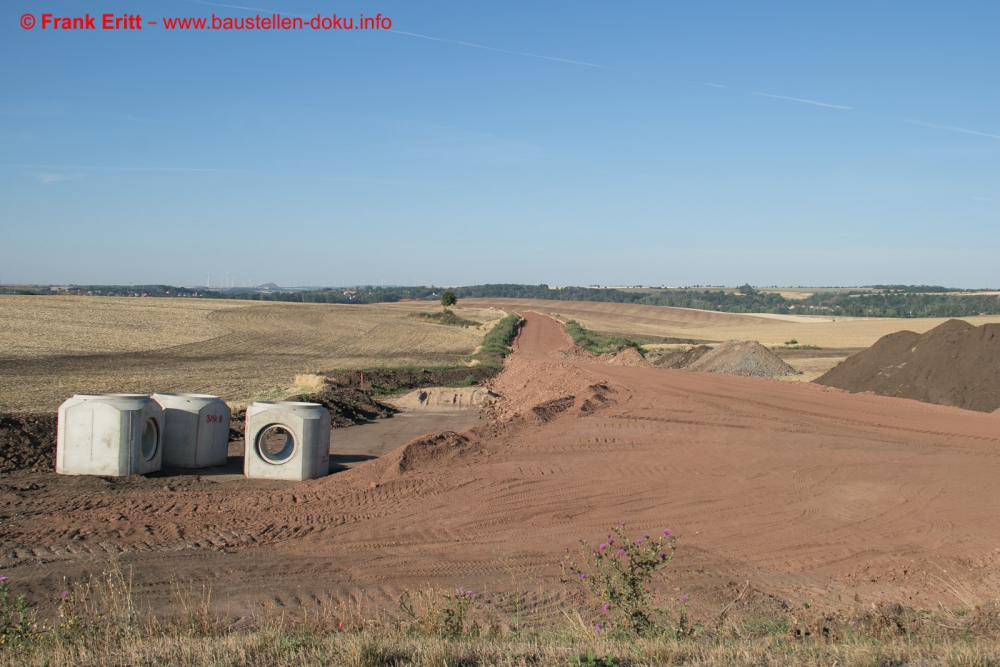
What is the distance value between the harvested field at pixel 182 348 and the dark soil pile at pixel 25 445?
297 inches

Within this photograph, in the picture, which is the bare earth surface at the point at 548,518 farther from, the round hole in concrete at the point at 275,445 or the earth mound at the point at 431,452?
the round hole in concrete at the point at 275,445

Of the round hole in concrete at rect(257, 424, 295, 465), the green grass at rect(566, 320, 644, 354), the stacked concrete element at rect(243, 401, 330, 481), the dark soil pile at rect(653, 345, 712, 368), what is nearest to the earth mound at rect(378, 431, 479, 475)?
the stacked concrete element at rect(243, 401, 330, 481)

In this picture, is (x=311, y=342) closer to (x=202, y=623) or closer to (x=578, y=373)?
(x=578, y=373)

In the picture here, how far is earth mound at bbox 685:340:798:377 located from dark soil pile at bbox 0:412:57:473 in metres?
28.5

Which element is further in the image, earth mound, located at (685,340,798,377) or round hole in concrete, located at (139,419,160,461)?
earth mound, located at (685,340,798,377)

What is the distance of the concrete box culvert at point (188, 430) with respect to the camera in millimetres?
13844

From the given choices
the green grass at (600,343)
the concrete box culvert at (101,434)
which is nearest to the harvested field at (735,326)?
the green grass at (600,343)

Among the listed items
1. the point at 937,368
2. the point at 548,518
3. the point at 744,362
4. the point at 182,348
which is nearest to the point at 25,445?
the point at 548,518

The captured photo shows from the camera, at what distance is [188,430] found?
45.5ft

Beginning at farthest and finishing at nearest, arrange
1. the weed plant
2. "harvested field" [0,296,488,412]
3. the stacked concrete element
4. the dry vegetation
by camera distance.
→ the weed plant < the dry vegetation < "harvested field" [0,296,488,412] < the stacked concrete element

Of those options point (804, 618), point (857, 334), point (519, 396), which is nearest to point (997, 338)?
point (519, 396)

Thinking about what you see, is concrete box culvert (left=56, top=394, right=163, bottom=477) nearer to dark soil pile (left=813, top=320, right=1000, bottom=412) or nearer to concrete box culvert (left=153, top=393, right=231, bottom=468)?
concrete box culvert (left=153, top=393, right=231, bottom=468)

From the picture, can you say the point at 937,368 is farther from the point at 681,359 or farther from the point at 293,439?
the point at 293,439

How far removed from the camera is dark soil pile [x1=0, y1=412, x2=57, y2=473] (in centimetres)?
1331
